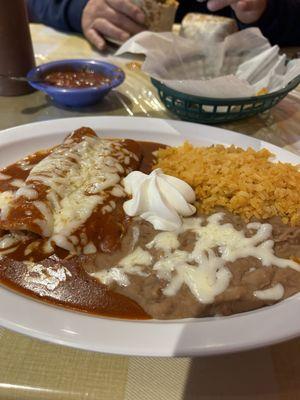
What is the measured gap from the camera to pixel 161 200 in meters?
1.25

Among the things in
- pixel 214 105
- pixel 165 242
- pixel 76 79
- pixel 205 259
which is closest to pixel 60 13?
pixel 76 79

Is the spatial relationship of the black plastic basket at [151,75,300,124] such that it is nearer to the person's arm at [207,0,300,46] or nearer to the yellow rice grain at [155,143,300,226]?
the yellow rice grain at [155,143,300,226]

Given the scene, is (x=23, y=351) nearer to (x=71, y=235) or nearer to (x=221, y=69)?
(x=71, y=235)

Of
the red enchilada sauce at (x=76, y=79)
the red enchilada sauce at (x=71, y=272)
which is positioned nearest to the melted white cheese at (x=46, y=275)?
the red enchilada sauce at (x=71, y=272)

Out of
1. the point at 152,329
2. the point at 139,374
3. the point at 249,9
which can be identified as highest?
the point at 249,9

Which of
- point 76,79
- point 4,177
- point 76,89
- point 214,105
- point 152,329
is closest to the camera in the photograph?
point 152,329

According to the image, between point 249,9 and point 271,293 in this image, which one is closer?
point 271,293

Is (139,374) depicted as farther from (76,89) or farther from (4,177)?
(76,89)

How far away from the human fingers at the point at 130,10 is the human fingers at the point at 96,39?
0.79ft

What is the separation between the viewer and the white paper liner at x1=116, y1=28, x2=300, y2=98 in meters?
1.77

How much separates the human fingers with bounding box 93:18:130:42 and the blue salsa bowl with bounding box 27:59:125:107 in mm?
571

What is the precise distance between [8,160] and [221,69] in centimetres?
135

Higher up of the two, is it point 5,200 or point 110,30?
point 110,30

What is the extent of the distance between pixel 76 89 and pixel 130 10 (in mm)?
976
